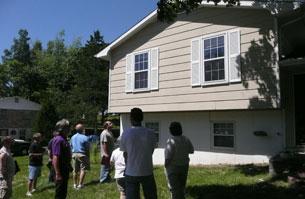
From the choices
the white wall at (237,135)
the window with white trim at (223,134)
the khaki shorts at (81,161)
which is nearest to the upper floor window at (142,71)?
the white wall at (237,135)

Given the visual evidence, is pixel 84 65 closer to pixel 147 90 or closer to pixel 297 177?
pixel 147 90

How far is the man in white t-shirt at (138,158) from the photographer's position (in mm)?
6070

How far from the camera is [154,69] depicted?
1672cm

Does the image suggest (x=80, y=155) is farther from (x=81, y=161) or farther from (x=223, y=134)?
(x=223, y=134)

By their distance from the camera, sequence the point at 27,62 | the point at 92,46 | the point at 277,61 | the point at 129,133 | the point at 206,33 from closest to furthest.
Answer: the point at 129,133
the point at 277,61
the point at 206,33
the point at 92,46
the point at 27,62

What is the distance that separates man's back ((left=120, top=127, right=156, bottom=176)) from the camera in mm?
6094

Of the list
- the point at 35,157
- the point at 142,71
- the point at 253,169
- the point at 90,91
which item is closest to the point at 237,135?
the point at 253,169

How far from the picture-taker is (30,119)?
4734cm

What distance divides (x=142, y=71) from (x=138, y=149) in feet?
37.1

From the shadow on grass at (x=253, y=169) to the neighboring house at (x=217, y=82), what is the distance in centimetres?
110

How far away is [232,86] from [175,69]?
9.26ft

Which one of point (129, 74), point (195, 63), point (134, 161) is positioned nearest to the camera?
point (134, 161)

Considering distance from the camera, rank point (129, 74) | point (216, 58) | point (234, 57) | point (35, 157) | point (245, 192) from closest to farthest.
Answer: point (245, 192) → point (35, 157) → point (234, 57) → point (216, 58) → point (129, 74)

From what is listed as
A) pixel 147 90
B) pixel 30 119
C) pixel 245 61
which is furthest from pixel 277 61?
pixel 30 119
